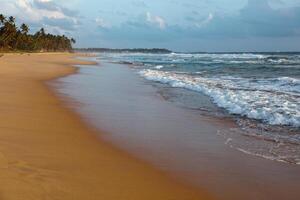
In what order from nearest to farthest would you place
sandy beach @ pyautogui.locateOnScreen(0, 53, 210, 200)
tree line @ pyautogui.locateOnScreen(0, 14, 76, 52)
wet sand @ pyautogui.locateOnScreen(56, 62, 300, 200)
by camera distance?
1. sandy beach @ pyautogui.locateOnScreen(0, 53, 210, 200)
2. wet sand @ pyautogui.locateOnScreen(56, 62, 300, 200)
3. tree line @ pyautogui.locateOnScreen(0, 14, 76, 52)

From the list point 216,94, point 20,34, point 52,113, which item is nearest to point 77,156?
point 52,113

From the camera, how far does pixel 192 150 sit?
6.71 meters

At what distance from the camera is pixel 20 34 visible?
3799 inches

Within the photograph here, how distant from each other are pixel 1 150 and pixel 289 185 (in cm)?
366

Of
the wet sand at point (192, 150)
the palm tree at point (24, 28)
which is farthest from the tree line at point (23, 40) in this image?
the wet sand at point (192, 150)

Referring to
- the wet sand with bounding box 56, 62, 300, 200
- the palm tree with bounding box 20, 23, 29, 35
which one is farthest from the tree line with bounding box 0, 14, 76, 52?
the wet sand with bounding box 56, 62, 300, 200

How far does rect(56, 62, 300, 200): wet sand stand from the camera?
5.02 meters

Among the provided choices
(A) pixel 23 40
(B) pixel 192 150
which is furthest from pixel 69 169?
(A) pixel 23 40

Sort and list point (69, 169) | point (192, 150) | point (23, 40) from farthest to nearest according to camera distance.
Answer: point (23, 40), point (192, 150), point (69, 169)

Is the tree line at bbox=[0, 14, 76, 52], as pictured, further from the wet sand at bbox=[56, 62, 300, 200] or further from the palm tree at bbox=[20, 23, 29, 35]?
the wet sand at bbox=[56, 62, 300, 200]

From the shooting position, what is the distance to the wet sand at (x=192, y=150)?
5.02 metres

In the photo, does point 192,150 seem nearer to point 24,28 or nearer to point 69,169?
point 69,169

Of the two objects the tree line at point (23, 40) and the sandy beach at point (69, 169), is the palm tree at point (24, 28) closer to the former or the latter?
the tree line at point (23, 40)

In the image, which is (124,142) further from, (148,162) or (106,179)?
(106,179)
